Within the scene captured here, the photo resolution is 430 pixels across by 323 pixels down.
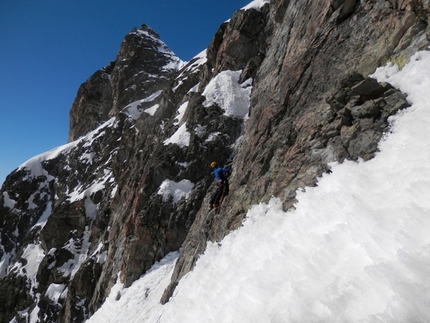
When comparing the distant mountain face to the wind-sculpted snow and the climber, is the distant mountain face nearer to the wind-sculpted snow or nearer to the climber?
the wind-sculpted snow

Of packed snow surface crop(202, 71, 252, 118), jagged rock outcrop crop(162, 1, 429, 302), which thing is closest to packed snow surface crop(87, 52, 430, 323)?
jagged rock outcrop crop(162, 1, 429, 302)

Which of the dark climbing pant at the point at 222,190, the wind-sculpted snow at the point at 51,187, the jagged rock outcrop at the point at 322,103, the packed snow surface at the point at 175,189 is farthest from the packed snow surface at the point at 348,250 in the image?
the wind-sculpted snow at the point at 51,187

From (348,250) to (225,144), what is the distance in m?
17.8

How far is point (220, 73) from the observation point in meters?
28.0

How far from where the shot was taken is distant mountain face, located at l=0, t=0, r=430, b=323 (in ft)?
23.4

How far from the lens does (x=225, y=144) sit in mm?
21297

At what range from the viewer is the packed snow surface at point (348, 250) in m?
3.08

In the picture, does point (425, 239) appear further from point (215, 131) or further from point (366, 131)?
point (215, 131)

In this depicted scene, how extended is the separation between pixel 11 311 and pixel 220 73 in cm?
4552

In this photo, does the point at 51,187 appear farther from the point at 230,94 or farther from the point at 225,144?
the point at 225,144

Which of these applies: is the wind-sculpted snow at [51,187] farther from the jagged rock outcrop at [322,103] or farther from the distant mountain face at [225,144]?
the jagged rock outcrop at [322,103]

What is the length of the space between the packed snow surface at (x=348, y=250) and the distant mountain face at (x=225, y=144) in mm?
630

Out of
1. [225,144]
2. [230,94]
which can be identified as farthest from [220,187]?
Answer: [230,94]

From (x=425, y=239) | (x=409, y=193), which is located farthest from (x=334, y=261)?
(x=409, y=193)
